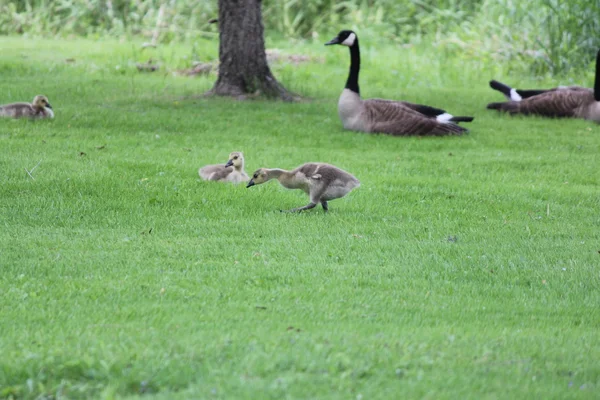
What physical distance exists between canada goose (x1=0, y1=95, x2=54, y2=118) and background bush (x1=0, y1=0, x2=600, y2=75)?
39.4ft

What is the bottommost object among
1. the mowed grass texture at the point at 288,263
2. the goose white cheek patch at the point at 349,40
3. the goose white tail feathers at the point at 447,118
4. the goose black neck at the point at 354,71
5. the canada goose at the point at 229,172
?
the mowed grass texture at the point at 288,263

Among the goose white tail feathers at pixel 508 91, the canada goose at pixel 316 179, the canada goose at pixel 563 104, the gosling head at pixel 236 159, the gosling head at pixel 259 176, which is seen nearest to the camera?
the canada goose at pixel 316 179

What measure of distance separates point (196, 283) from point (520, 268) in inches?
116

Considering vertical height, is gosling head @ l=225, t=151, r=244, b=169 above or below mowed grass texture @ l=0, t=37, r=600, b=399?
above

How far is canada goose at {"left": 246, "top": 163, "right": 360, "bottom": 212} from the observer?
8.55m

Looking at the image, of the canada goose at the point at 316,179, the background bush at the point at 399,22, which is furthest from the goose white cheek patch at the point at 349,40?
the canada goose at the point at 316,179

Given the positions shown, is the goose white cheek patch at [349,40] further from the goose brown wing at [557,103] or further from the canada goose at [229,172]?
the canada goose at [229,172]

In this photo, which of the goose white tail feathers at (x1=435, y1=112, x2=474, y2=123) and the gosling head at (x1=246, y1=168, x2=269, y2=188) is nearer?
the gosling head at (x1=246, y1=168, x2=269, y2=188)

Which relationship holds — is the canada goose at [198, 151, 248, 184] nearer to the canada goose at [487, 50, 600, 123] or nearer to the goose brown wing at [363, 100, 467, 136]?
the goose brown wing at [363, 100, 467, 136]

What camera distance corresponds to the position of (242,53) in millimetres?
15602

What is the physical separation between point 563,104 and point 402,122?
159 inches

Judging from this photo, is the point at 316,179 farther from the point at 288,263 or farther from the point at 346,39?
the point at 346,39

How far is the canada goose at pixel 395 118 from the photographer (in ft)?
45.5

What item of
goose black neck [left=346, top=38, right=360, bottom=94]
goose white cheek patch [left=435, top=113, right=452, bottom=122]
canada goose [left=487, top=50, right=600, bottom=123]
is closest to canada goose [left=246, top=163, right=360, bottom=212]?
goose white cheek patch [left=435, top=113, right=452, bottom=122]
